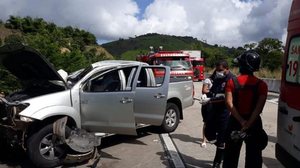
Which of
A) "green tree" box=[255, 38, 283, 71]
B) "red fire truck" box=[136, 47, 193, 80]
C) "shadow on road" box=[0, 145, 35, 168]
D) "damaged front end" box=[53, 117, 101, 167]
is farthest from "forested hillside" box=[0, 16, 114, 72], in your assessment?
"green tree" box=[255, 38, 283, 71]

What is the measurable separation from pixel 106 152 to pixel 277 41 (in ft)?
158

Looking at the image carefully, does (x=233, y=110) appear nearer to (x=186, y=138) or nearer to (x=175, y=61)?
(x=186, y=138)

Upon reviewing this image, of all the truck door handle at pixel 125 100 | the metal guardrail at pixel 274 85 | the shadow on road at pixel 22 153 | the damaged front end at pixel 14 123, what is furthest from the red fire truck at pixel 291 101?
the metal guardrail at pixel 274 85

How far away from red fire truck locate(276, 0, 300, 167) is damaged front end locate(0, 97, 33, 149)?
3912 millimetres

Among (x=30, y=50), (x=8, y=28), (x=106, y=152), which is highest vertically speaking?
(x=8, y=28)

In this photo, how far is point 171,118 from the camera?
10.4m

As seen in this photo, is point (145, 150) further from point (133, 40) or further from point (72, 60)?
point (133, 40)

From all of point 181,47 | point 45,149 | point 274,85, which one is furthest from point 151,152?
point 181,47

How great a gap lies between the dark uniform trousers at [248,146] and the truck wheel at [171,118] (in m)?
4.87

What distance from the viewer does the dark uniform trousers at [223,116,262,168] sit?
5203 millimetres

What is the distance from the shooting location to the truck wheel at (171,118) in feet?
33.5

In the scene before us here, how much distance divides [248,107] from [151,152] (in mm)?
3450

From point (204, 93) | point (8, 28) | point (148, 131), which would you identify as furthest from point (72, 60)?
point (8, 28)

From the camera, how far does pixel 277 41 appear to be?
5303 centimetres
